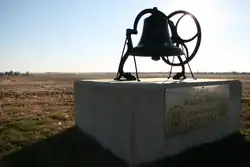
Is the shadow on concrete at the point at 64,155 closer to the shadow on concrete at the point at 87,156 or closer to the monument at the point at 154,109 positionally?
the shadow on concrete at the point at 87,156

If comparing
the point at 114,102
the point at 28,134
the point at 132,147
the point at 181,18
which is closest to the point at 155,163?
the point at 132,147

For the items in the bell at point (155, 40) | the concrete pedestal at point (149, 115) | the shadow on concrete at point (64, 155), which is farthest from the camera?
the bell at point (155, 40)

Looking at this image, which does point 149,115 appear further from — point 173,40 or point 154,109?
point 173,40

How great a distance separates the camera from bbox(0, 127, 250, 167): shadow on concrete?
17.4 ft

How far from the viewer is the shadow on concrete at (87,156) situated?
209 inches

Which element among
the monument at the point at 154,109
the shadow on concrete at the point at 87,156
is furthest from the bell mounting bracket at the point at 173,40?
the shadow on concrete at the point at 87,156

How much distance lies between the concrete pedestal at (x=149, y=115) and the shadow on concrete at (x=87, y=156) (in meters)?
0.15

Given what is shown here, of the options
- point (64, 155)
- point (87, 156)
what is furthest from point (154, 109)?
point (64, 155)

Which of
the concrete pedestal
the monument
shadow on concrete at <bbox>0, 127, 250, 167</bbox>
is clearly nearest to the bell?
the monument

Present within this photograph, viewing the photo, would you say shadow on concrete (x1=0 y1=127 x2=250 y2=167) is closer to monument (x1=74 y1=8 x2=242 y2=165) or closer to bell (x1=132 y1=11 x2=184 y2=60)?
monument (x1=74 y1=8 x2=242 y2=165)

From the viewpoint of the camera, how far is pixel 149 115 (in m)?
5.14

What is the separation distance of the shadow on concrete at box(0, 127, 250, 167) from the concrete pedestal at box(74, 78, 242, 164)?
0.15 meters

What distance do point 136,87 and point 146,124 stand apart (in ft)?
2.07

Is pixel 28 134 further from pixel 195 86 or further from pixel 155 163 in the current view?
pixel 195 86
